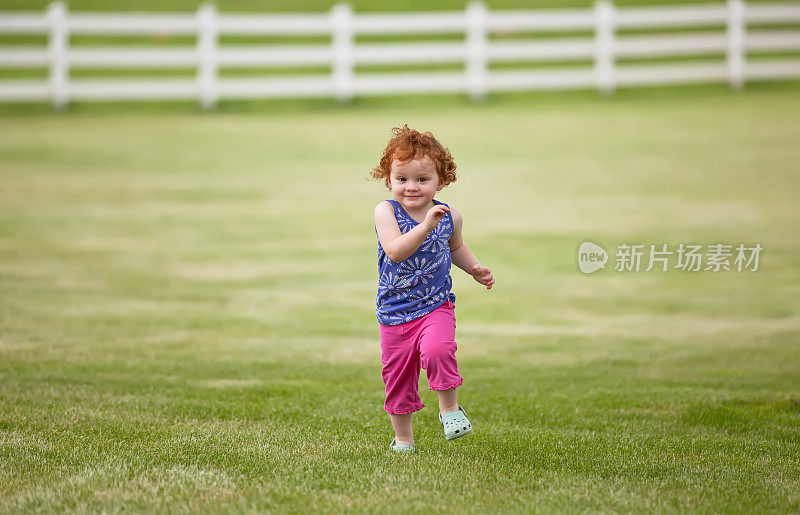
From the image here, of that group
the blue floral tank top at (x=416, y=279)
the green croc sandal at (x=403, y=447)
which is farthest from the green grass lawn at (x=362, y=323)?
the blue floral tank top at (x=416, y=279)

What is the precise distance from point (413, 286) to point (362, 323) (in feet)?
12.3

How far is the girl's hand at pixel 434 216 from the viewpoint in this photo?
4.23 m

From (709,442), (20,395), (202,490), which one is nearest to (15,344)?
(20,395)

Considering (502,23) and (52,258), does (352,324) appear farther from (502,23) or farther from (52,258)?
(502,23)

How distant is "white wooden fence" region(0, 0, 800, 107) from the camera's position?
2117 centimetres

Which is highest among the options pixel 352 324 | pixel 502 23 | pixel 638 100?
pixel 502 23

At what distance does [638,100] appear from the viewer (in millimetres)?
21734

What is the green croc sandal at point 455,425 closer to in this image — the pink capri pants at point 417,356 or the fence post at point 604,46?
the pink capri pants at point 417,356

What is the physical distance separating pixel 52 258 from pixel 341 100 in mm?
12126

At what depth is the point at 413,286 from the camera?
15.0 ft

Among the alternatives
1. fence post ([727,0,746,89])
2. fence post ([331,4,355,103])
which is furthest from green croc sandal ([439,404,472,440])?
fence post ([727,0,746,89])

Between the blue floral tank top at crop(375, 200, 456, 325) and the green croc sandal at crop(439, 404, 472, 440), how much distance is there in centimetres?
45

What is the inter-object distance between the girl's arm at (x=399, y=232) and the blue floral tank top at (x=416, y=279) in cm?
4

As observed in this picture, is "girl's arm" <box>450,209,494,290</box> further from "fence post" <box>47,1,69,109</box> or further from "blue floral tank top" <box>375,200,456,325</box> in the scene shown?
"fence post" <box>47,1,69,109</box>
